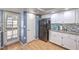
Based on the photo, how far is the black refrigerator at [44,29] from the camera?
207 cm

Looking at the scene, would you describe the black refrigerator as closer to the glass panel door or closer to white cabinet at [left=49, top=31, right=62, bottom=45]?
white cabinet at [left=49, top=31, right=62, bottom=45]

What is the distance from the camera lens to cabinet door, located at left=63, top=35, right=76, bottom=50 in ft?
6.24

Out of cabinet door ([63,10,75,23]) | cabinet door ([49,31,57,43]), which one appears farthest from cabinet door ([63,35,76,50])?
cabinet door ([63,10,75,23])

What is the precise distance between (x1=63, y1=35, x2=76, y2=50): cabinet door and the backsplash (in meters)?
0.10

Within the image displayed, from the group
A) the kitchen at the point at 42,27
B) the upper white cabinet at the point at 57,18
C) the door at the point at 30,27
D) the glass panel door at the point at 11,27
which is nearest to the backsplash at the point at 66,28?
the kitchen at the point at 42,27

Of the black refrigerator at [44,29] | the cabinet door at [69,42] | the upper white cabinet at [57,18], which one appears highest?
the upper white cabinet at [57,18]

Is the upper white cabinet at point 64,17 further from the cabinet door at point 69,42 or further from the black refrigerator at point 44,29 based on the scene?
the cabinet door at point 69,42

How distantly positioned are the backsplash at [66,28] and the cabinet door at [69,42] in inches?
4.0

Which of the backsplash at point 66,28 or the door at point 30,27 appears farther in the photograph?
the door at point 30,27
